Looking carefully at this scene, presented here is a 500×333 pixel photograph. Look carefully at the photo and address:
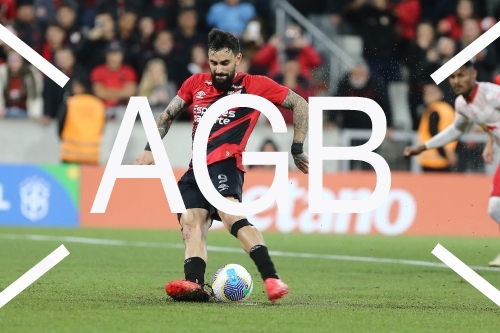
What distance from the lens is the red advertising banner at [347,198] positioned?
17.4 m

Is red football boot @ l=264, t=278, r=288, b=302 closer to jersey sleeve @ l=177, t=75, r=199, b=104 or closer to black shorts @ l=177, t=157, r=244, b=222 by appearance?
black shorts @ l=177, t=157, r=244, b=222

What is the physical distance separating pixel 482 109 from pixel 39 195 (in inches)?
315

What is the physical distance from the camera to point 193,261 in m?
8.40

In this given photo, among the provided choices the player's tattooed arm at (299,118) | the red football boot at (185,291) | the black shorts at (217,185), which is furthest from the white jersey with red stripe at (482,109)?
the red football boot at (185,291)

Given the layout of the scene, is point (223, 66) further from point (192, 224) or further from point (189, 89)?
point (192, 224)

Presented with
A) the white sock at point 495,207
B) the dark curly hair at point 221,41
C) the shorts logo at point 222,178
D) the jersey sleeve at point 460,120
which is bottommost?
the white sock at point 495,207

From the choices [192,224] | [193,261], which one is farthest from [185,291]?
[192,224]

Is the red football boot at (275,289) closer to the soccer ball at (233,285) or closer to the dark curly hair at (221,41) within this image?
the soccer ball at (233,285)

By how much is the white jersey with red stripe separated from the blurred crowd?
475 cm

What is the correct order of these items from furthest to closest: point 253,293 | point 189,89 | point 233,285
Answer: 1. point 253,293
2. point 189,89
3. point 233,285

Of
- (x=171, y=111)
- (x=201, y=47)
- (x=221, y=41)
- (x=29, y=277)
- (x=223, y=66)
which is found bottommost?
(x=29, y=277)

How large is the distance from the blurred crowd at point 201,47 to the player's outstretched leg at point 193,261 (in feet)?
27.7

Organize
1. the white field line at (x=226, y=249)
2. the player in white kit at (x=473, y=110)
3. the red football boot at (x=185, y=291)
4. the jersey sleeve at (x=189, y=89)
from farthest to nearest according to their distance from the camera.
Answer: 1. the white field line at (x=226, y=249)
2. the player in white kit at (x=473, y=110)
3. the jersey sleeve at (x=189, y=89)
4. the red football boot at (x=185, y=291)

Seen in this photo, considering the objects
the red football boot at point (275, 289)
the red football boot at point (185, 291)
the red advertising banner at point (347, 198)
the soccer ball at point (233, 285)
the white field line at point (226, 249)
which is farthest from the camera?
the red advertising banner at point (347, 198)
